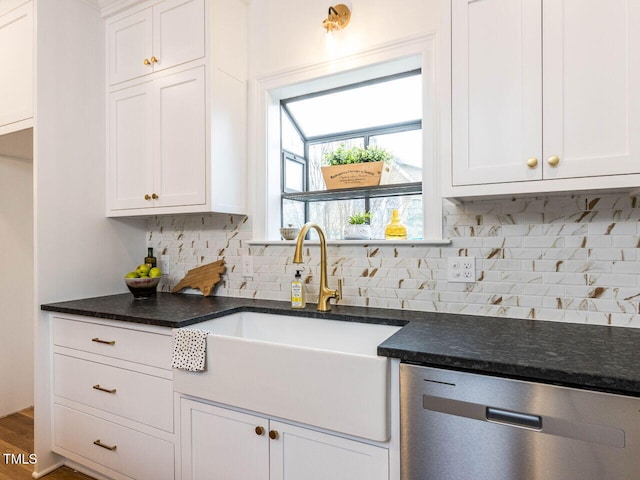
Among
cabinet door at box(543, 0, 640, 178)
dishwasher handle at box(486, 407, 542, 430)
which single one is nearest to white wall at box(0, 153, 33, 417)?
dishwasher handle at box(486, 407, 542, 430)

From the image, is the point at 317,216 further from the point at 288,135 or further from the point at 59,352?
the point at 59,352

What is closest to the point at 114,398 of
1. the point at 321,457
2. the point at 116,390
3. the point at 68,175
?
the point at 116,390

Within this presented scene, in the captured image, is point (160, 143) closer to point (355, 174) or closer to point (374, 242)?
point (355, 174)

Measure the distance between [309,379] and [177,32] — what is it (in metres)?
1.91

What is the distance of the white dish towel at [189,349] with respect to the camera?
4.93 feet

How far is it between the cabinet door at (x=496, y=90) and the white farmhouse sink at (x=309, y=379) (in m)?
0.75

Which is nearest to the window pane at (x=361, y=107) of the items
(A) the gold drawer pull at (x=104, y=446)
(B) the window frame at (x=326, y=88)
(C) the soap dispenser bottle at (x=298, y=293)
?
(B) the window frame at (x=326, y=88)

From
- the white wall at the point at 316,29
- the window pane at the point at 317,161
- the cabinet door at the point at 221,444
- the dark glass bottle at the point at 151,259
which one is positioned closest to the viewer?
the cabinet door at the point at 221,444

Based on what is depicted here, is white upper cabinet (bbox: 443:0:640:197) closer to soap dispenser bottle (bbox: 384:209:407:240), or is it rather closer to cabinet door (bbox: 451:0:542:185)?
cabinet door (bbox: 451:0:542:185)

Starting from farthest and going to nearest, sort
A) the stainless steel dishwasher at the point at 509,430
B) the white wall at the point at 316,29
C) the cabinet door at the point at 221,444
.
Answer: the white wall at the point at 316,29 → the cabinet door at the point at 221,444 → the stainless steel dishwasher at the point at 509,430

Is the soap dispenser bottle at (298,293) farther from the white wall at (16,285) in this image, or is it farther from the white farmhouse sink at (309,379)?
the white wall at (16,285)

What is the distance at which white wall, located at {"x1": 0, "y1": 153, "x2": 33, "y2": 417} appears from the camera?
2652 millimetres

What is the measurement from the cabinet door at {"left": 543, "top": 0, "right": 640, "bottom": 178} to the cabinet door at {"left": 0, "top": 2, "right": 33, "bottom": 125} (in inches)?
96.4

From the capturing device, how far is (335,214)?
2230mm
